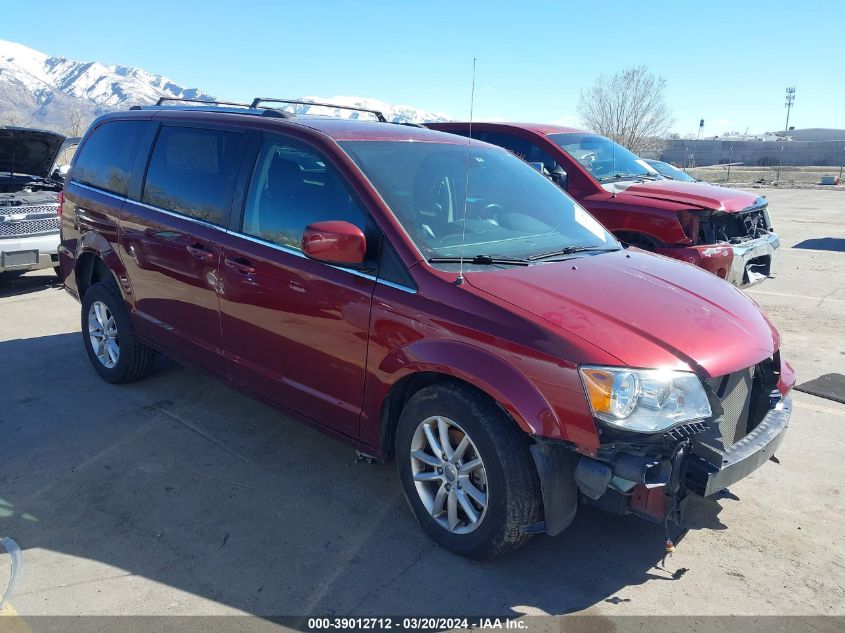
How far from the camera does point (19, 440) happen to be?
4316 millimetres

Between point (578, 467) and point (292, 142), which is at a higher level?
point (292, 142)

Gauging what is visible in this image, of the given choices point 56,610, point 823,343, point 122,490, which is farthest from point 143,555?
point 823,343

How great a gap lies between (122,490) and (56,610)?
0.97 meters

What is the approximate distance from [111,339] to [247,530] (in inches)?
101

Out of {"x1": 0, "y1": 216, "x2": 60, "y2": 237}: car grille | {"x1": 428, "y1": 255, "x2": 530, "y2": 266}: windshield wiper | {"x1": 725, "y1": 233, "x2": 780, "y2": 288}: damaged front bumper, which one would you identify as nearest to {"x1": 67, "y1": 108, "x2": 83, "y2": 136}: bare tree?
{"x1": 0, "y1": 216, "x2": 60, "y2": 237}: car grille

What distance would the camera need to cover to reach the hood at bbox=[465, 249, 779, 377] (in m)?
2.78

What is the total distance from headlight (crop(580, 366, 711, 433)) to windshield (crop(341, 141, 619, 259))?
3.23ft

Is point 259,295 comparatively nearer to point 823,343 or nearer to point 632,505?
point 632,505

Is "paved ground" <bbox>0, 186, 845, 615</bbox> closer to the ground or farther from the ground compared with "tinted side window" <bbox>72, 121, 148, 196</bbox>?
closer to the ground

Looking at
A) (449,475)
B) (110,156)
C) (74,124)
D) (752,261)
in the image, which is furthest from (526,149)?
(74,124)

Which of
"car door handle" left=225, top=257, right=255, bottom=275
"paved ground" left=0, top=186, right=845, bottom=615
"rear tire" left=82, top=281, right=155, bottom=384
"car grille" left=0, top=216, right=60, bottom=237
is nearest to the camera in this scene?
"paved ground" left=0, top=186, right=845, bottom=615

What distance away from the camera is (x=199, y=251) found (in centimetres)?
411

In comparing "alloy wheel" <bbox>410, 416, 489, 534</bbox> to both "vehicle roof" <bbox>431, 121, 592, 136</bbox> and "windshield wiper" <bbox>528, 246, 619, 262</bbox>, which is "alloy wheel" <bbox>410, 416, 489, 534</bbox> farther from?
"vehicle roof" <bbox>431, 121, 592, 136</bbox>

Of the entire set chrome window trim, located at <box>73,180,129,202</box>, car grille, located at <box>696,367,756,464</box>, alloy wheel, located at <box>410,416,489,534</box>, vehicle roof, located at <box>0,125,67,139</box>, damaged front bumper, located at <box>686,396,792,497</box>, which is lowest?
alloy wheel, located at <box>410,416,489,534</box>
